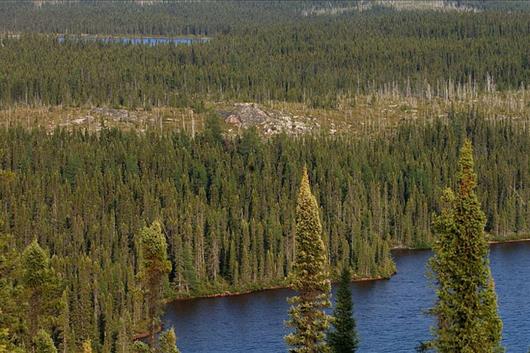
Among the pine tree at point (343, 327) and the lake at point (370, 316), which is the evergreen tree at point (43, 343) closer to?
the pine tree at point (343, 327)

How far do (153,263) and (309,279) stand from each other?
28.7 ft

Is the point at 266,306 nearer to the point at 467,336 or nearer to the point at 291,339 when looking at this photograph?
the point at 291,339

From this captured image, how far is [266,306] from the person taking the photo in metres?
156

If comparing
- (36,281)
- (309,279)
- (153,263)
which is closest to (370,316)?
(36,281)

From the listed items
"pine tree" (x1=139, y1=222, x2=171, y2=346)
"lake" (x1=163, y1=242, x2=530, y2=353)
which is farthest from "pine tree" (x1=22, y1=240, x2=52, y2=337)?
"lake" (x1=163, y1=242, x2=530, y2=353)

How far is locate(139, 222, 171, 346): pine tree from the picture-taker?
60.7 meters

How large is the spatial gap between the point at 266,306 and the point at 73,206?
44.7m

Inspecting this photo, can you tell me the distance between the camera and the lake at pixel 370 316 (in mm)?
130875

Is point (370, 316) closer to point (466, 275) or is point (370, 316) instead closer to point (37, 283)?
point (37, 283)

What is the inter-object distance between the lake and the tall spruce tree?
243 ft

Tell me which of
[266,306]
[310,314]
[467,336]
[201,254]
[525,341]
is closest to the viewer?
[467,336]

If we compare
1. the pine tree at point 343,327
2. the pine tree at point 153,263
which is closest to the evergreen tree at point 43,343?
the pine tree at point 153,263

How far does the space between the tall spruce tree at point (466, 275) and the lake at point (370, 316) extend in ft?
243

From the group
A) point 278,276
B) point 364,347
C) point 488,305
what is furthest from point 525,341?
point 488,305
